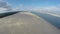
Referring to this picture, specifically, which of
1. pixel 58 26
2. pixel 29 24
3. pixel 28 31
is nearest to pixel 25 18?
pixel 29 24

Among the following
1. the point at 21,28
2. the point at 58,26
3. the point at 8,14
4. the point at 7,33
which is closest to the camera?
the point at 7,33

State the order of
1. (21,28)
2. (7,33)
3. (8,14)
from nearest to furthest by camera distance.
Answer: (7,33)
(21,28)
(8,14)

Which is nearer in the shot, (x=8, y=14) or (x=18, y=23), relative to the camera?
(x=18, y=23)

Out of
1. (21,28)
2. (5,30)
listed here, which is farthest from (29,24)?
(5,30)

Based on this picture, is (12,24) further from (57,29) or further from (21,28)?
(57,29)

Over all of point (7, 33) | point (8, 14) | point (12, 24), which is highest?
point (8, 14)

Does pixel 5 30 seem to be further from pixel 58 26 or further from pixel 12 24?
Answer: pixel 58 26

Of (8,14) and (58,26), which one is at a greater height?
(8,14)
